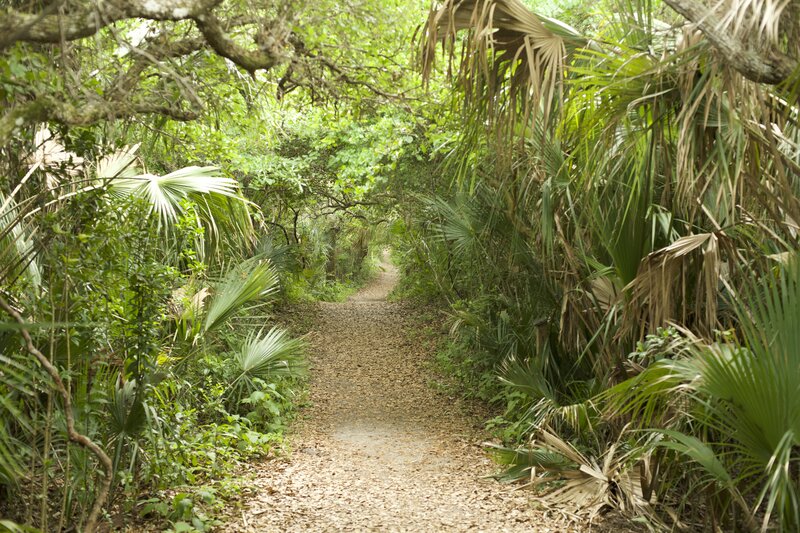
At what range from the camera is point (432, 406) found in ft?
30.9

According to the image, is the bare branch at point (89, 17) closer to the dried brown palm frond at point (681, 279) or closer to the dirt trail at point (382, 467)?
the dried brown palm frond at point (681, 279)

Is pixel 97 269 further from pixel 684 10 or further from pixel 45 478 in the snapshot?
pixel 684 10

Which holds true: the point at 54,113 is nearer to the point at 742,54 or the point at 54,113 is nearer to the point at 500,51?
the point at 500,51

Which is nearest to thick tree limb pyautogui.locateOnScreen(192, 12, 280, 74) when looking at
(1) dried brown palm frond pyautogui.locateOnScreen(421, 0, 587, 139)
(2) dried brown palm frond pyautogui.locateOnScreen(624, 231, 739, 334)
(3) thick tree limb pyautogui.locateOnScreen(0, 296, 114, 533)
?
(1) dried brown palm frond pyautogui.locateOnScreen(421, 0, 587, 139)

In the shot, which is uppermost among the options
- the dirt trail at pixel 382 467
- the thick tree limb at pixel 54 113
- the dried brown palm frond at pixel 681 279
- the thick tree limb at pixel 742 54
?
the thick tree limb at pixel 742 54

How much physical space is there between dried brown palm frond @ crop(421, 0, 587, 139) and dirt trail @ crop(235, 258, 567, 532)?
9.69 ft

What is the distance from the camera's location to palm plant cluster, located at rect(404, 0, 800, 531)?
10.0ft

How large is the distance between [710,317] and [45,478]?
3777 millimetres

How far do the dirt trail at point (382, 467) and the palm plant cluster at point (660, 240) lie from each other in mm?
566

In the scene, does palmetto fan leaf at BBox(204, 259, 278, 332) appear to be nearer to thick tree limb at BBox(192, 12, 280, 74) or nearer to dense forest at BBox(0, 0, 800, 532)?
dense forest at BBox(0, 0, 800, 532)

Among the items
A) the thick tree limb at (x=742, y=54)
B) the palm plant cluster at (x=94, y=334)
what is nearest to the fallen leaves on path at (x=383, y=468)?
the palm plant cluster at (x=94, y=334)

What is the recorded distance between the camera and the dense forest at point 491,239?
10.7 feet

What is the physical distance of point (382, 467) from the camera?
6.80 metres

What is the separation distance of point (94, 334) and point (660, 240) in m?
3.97
